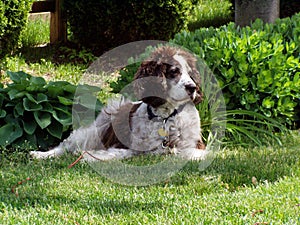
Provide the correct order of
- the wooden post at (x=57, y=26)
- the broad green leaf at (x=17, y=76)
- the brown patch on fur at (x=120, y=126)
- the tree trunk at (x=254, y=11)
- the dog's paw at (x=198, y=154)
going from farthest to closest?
1. the wooden post at (x=57, y=26)
2. the tree trunk at (x=254, y=11)
3. the broad green leaf at (x=17, y=76)
4. the brown patch on fur at (x=120, y=126)
5. the dog's paw at (x=198, y=154)

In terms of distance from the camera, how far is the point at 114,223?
376cm

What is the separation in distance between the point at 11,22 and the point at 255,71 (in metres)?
Result: 4.14

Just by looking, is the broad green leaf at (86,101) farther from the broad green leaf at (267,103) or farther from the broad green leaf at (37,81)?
the broad green leaf at (267,103)

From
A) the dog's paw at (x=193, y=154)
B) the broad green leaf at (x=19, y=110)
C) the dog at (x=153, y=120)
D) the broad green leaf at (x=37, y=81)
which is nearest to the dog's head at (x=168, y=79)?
the dog at (x=153, y=120)

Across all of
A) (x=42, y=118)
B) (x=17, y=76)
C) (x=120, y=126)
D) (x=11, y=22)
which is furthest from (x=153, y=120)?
(x=11, y=22)

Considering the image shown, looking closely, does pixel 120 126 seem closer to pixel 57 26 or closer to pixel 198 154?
pixel 198 154

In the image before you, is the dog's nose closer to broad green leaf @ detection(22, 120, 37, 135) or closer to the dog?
the dog

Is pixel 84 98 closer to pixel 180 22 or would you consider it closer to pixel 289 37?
pixel 289 37

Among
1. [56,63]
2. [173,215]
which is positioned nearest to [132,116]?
[173,215]

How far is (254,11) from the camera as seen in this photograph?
299 inches

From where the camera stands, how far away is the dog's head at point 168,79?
16.0 feet

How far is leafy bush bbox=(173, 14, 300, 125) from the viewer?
629 cm

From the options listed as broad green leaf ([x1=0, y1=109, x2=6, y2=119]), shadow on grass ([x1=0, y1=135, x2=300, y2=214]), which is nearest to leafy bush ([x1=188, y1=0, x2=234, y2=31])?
broad green leaf ([x1=0, y1=109, x2=6, y2=119])

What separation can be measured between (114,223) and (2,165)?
1934 mm
